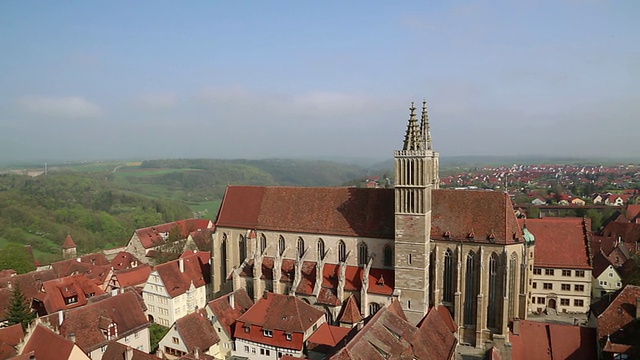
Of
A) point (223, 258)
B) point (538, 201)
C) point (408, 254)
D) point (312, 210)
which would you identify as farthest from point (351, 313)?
point (538, 201)

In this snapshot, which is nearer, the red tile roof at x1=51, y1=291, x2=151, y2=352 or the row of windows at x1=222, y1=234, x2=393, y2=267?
the red tile roof at x1=51, y1=291, x2=151, y2=352

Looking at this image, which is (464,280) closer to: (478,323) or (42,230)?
(478,323)

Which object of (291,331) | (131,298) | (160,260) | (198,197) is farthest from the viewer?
(198,197)

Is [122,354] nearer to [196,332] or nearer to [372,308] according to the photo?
[196,332]

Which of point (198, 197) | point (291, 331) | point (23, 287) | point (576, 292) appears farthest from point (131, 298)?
point (198, 197)

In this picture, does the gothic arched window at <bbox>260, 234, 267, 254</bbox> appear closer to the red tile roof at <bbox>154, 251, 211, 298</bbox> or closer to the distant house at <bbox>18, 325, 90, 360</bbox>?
the red tile roof at <bbox>154, 251, 211, 298</bbox>

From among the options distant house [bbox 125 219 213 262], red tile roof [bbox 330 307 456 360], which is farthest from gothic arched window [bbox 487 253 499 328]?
distant house [bbox 125 219 213 262]

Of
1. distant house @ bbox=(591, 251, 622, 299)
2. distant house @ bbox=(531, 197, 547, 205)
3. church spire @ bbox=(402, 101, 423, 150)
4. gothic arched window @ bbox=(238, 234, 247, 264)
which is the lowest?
distant house @ bbox=(591, 251, 622, 299)
